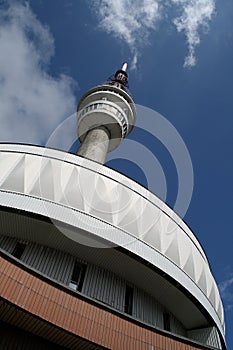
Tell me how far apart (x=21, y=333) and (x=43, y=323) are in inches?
66.0

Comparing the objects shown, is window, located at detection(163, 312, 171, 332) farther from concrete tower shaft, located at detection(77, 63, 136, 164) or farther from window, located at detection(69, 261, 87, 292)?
concrete tower shaft, located at detection(77, 63, 136, 164)

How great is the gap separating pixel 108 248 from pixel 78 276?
2.09 metres

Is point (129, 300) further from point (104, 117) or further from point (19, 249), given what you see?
point (104, 117)

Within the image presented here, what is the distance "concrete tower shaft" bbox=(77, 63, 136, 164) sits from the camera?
85.4ft

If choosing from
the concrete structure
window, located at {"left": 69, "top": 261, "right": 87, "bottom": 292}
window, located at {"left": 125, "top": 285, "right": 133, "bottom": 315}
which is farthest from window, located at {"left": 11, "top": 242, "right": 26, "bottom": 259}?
window, located at {"left": 125, "top": 285, "right": 133, "bottom": 315}

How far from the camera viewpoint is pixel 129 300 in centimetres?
1470

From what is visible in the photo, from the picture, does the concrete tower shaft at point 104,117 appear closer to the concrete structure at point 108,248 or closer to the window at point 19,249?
the concrete structure at point 108,248

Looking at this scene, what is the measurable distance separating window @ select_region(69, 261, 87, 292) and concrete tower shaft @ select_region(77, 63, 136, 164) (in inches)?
436

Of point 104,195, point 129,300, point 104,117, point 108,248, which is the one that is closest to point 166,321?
→ point 129,300

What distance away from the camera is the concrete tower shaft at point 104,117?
1025 inches

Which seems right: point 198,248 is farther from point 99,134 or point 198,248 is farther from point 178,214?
point 99,134

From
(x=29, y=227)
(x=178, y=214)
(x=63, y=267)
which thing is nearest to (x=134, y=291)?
(x=63, y=267)

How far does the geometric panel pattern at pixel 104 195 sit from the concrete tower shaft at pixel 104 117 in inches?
330

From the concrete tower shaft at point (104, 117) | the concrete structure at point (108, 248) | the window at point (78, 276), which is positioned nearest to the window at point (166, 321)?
the concrete structure at point (108, 248)
